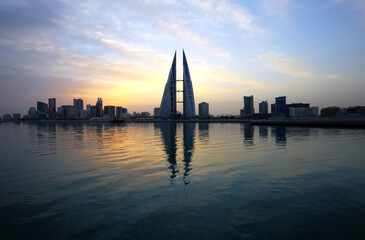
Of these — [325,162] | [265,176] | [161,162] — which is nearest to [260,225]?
[265,176]

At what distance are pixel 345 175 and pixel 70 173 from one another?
17.4m

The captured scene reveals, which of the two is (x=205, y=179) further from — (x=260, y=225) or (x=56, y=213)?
(x=56, y=213)

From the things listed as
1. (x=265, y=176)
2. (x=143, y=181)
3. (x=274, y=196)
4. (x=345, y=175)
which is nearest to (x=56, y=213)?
(x=143, y=181)

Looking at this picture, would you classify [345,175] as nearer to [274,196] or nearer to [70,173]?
[274,196]

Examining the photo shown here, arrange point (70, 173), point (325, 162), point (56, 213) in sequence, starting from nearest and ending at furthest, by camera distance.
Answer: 1. point (56, 213)
2. point (70, 173)
3. point (325, 162)

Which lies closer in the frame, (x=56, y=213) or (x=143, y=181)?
(x=56, y=213)

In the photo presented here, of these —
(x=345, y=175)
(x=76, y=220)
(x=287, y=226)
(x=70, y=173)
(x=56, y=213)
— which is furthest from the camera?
(x=70, y=173)

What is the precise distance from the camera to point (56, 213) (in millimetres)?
8133

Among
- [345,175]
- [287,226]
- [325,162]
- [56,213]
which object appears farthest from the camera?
[325,162]

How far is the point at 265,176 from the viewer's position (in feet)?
43.1

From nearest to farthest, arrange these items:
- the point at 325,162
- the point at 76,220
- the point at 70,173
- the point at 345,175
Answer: the point at 76,220 < the point at 345,175 < the point at 70,173 < the point at 325,162

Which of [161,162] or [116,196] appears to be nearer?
[116,196]

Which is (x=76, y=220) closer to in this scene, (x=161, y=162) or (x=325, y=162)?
(x=161, y=162)

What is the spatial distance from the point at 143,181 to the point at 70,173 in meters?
5.61
